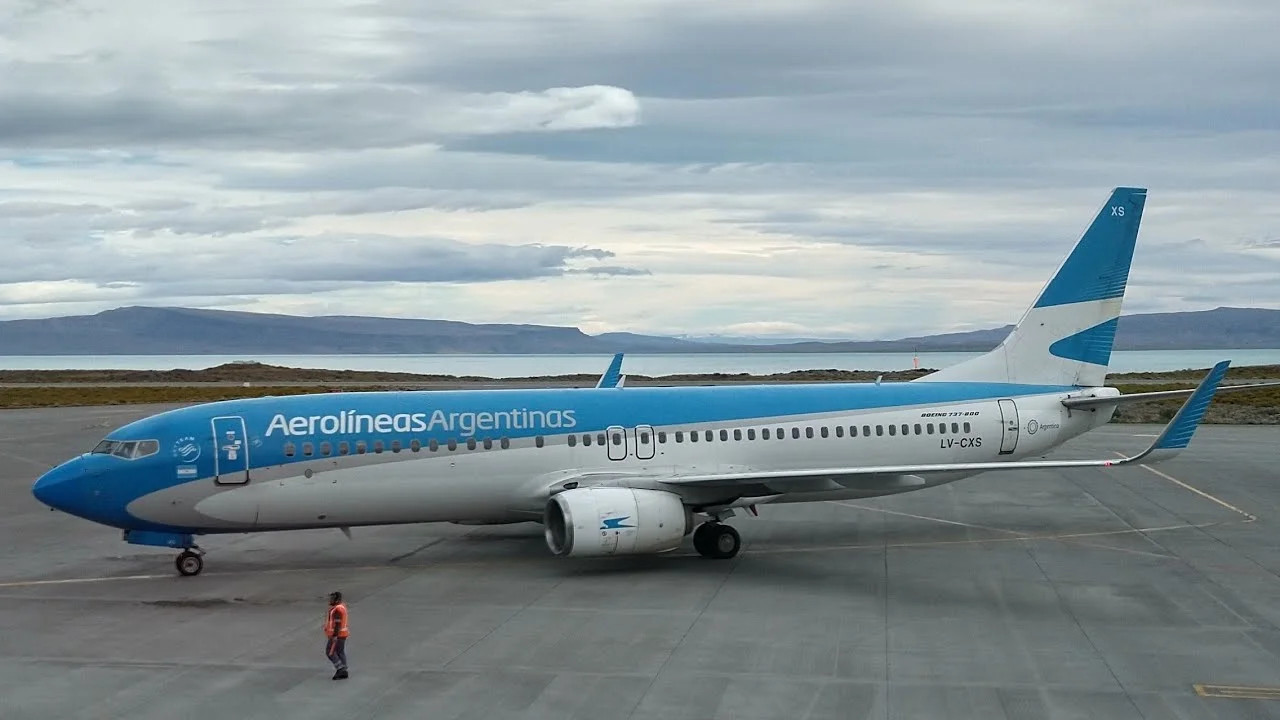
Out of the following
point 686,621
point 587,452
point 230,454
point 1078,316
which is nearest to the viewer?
point 686,621

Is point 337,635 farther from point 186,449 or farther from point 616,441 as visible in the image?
point 616,441

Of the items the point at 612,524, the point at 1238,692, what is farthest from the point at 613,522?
the point at 1238,692

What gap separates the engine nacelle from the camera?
78.1ft

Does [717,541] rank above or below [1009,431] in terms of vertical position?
below

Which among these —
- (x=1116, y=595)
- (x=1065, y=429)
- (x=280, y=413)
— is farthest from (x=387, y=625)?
(x=1065, y=429)

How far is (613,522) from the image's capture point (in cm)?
2403

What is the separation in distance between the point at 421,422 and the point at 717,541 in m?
6.85

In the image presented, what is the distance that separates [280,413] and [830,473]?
11.6 m

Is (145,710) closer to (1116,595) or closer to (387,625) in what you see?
(387,625)

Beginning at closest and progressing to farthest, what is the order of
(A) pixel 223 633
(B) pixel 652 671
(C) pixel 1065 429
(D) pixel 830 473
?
(B) pixel 652 671, (A) pixel 223 633, (D) pixel 830 473, (C) pixel 1065 429

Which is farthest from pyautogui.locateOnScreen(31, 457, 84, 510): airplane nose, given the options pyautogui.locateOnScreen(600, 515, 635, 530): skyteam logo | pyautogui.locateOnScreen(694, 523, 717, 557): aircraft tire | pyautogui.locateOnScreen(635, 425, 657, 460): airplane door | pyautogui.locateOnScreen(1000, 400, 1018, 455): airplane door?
pyautogui.locateOnScreen(1000, 400, 1018, 455): airplane door

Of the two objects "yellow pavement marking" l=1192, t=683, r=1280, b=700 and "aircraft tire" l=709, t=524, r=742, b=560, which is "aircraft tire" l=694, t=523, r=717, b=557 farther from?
"yellow pavement marking" l=1192, t=683, r=1280, b=700

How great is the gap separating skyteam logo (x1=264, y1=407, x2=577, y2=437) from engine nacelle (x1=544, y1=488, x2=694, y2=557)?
6.85 feet

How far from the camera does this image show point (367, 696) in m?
16.0
